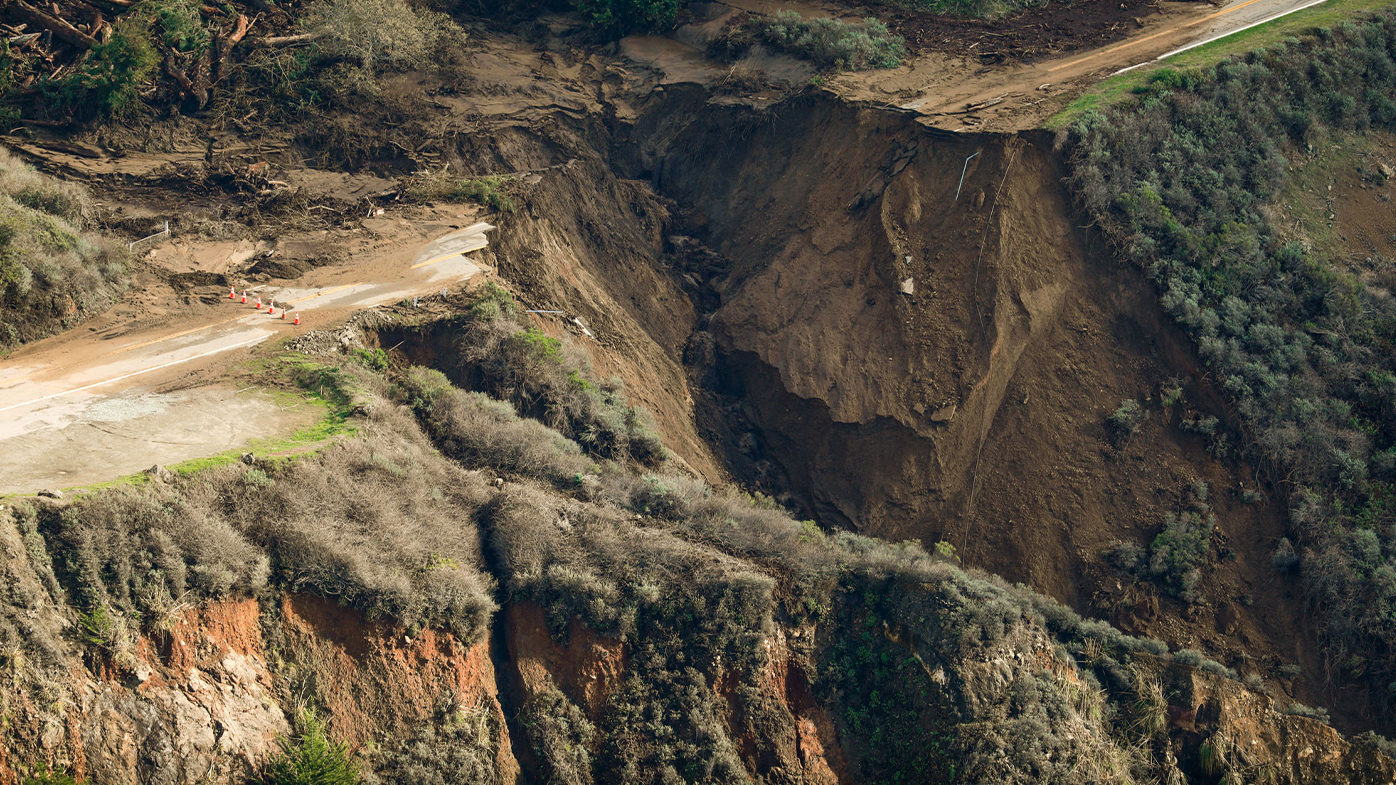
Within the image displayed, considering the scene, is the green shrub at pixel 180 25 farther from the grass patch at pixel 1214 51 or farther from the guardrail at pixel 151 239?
the grass patch at pixel 1214 51

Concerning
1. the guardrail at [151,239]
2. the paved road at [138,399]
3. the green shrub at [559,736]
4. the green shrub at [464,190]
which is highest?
the green shrub at [464,190]

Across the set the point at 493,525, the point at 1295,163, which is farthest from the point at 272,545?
the point at 1295,163

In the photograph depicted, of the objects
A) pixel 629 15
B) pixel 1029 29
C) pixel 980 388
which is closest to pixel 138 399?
pixel 980 388

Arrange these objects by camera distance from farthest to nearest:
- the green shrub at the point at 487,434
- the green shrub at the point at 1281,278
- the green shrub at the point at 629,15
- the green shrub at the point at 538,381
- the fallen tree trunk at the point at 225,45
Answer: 1. the green shrub at the point at 629,15
2. the fallen tree trunk at the point at 225,45
3. the green shrub at the point at 1281,278
4. the green shrub at the point at 538,381
5. the green shrub at the point at 487,434

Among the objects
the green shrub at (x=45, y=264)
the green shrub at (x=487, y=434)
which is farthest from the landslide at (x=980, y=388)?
the green shrub at (x=45, y=264)

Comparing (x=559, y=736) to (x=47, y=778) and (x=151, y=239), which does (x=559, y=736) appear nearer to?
(x=47, y=778)

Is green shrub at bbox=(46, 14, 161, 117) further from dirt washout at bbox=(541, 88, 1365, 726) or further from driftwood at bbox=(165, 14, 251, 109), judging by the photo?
dirt washout at bbox=(541, 88, 1365, 726)
